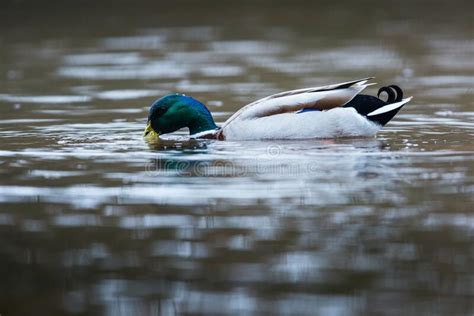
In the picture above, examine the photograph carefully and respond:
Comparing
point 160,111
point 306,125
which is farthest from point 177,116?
point 306,125

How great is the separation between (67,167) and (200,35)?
11520 mm

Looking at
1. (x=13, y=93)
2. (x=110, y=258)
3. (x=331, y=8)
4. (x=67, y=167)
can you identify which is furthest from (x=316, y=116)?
(x=331, y=8)

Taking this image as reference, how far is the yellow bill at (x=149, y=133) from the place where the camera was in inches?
408

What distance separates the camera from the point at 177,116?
1051 cm

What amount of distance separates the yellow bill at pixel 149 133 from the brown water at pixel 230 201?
82 millimetres

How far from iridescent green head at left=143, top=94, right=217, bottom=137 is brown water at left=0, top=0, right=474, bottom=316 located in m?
0.18

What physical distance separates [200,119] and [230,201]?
3369mm

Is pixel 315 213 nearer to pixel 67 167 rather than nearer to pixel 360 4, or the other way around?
pixel 67 167

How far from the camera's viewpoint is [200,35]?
20.0 metres

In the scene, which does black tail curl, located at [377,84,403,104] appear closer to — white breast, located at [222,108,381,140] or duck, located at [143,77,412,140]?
duck, located at [143,77,412,140]

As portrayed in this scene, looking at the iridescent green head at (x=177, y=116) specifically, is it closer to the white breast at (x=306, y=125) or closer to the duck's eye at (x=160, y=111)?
the duck's eye at (x=160, y=111)

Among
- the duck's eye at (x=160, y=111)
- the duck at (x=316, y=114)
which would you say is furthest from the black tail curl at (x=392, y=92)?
the duck's eye at (x=160, y=111)

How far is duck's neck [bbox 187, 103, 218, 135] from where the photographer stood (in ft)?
34.3

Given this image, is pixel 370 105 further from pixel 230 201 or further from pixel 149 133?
pixel 230 201
